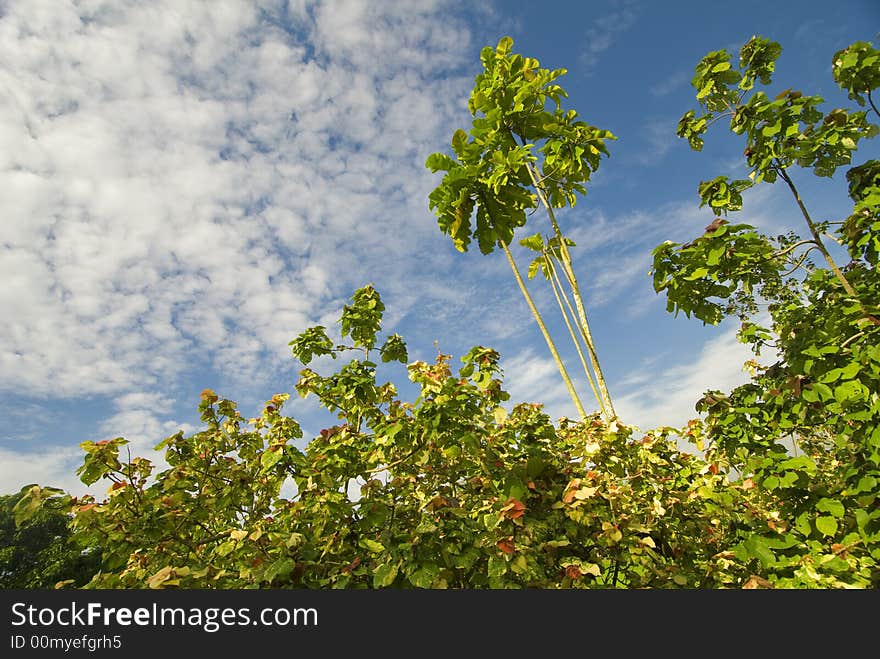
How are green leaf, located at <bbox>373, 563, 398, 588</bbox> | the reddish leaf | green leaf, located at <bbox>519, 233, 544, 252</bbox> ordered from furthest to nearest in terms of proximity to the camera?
green leaf, located at <bbox>519, 233, 544, 252</bbox>
the reddish leaf
green leaf, located at <bbox>373, 563, 398, 588</bbox>

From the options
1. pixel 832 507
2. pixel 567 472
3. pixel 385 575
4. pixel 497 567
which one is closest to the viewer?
pixel 385 575

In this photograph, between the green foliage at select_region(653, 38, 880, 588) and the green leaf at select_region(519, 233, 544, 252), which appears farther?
the green leaf at select_region(519, 233, 544, 252)

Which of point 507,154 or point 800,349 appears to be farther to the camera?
point 507,154

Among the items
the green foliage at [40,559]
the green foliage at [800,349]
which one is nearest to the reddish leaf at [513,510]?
the green foliage at [800,349]

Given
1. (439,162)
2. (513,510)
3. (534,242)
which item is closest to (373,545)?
(513,510)

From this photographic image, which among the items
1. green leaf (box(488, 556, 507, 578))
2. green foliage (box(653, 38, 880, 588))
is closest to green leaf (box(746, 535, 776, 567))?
green foliage (box(653, 38, 880, 588))

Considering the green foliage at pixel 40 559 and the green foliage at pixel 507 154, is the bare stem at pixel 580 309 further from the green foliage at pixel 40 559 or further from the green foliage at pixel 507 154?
the green foliage at pixel 40 559

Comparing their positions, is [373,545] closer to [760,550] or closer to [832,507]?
[760,550]

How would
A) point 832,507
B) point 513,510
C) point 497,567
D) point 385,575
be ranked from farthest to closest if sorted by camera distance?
point 832,507 < point 513,510 < point 497,567 < point 385,575

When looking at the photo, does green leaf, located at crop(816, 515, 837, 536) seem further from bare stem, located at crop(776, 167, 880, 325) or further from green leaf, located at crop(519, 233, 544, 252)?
green leaf, located at crop(519, 233, 544, 252)

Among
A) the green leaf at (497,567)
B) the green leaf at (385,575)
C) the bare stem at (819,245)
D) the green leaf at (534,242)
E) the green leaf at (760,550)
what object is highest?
the green leaf at (534,242)

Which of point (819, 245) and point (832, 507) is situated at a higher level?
point (819, 245)

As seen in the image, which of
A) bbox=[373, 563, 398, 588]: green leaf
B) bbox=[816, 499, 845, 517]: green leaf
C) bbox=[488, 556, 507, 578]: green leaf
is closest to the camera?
bbox=[373, 563, 398, 588]: green leaf

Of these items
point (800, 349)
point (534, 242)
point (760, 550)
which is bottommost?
point (760, 550)
